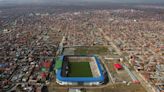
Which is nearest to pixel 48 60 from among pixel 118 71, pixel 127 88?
pixel 118 71

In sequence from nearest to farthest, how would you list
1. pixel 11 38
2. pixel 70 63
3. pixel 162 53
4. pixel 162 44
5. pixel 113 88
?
pixel 113 88 → pixel 70 63 → pixel 162 53 → pixel 162 44 → pixel 11 38

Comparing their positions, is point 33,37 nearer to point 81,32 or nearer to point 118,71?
point 81,32

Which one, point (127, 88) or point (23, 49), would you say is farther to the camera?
point (23, 49)

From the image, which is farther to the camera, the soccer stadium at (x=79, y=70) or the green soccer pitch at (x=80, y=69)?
the green soccer pitch at (x=80, y=69)

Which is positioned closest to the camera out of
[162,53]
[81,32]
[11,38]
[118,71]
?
[118,71]

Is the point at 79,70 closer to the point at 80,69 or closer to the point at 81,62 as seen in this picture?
the point at 80,69

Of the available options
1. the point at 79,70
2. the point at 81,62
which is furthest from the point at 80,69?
the point at 81,62
